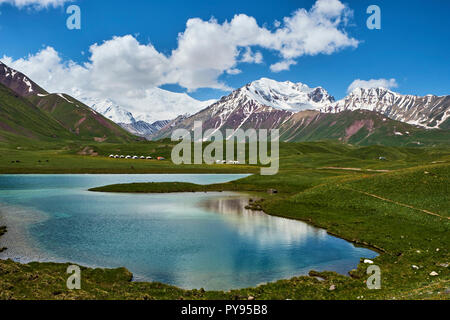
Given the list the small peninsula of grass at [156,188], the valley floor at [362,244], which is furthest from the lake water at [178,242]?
the small peninsula of grass at [156,188]

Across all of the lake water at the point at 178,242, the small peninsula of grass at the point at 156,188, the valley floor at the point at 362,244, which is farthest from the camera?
the small peninsula of grass at the point at 156,188

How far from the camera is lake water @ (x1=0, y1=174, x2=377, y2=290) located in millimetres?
36125

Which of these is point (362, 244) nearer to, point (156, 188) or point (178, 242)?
point (178, 242)

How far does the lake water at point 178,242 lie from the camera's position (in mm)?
36125

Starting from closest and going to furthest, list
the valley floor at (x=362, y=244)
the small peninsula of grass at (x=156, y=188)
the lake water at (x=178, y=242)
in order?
the valley floor at (x=362, y=244) → the lake water at (x=178, y=242) → the small peninsula of grass at (x=156, y=188)

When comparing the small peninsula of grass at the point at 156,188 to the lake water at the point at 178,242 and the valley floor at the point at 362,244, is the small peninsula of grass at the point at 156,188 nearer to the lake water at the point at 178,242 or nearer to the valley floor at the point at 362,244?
the lake water at the point at 178,242

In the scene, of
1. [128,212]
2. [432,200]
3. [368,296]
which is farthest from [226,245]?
[432,200]

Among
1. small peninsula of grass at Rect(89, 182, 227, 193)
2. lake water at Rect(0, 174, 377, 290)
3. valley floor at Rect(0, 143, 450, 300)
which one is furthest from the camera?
small peninsula of grass at Rect(89, 182, 227, 193)

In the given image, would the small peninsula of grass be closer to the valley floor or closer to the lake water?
the lake water

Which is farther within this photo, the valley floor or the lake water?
the lake water

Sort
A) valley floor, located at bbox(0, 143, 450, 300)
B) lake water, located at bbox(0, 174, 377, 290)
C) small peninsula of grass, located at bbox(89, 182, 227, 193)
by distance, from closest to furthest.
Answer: valley floor, located at bbox(0, 143, 450, 300) < lake water, located at bbox(0, 174, 377, 290) < small peninsula of grass, located at bbox(89, 182, 227, 193)

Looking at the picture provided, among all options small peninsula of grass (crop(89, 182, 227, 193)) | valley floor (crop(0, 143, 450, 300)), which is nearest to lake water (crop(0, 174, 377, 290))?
valley floor (crop(0, 143, 450, 300))

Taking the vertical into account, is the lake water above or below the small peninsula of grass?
below
